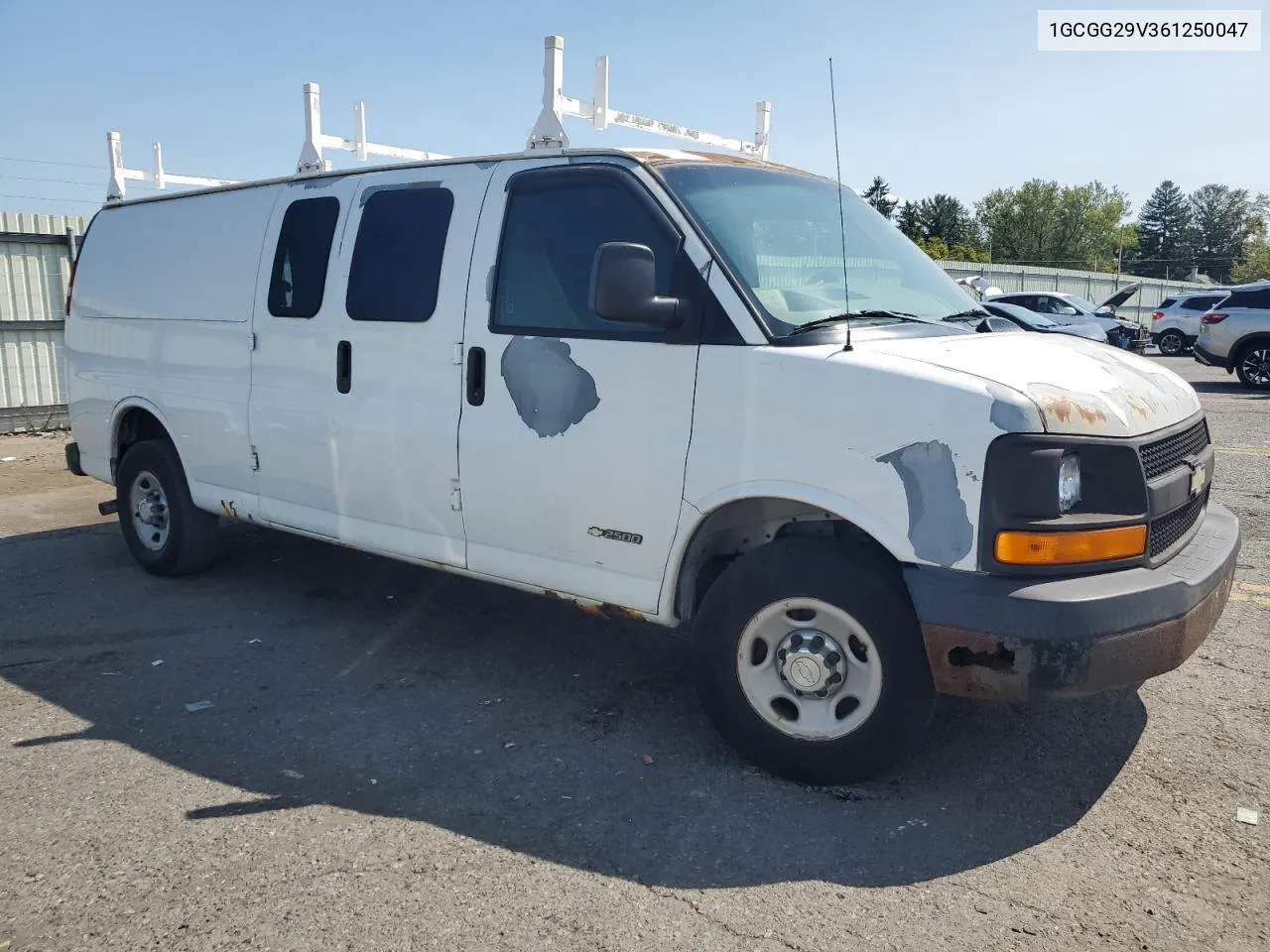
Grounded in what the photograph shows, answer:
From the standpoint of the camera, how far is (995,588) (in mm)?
3117

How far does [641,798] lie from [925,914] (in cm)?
104

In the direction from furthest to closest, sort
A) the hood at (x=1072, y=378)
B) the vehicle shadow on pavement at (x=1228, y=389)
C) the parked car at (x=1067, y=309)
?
the parked car at (x=1067, y=309) < the vehicle shadow on pavement at (x=1228, y=389) < the hood at (x=1072, y=378)

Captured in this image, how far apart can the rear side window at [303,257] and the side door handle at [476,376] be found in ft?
3.72

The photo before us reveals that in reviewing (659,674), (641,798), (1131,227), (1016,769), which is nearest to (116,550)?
(659,674)

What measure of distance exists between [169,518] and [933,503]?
4.71 m

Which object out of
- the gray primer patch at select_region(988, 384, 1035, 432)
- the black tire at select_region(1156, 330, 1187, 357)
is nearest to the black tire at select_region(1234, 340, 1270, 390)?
the black tire at select_region(1156, 330, 1187, 357)

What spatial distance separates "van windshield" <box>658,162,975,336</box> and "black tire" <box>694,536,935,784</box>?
815 millimetres

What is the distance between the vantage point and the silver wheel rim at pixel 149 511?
6250 millimetres

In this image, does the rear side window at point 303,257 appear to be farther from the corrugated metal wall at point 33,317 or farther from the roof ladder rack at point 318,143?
the corrugated metal wall at point 33,317

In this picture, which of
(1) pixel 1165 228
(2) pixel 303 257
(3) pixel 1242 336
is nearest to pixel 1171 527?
(2) pixel 303 257

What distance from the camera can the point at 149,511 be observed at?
632 centimetres

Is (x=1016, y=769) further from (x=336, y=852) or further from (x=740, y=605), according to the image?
(x=336, y=852)

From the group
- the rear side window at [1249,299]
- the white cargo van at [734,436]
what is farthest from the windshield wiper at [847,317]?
the rear side window at [1249,299]

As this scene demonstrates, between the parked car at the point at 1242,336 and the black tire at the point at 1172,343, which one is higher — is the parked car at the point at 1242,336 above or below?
above
